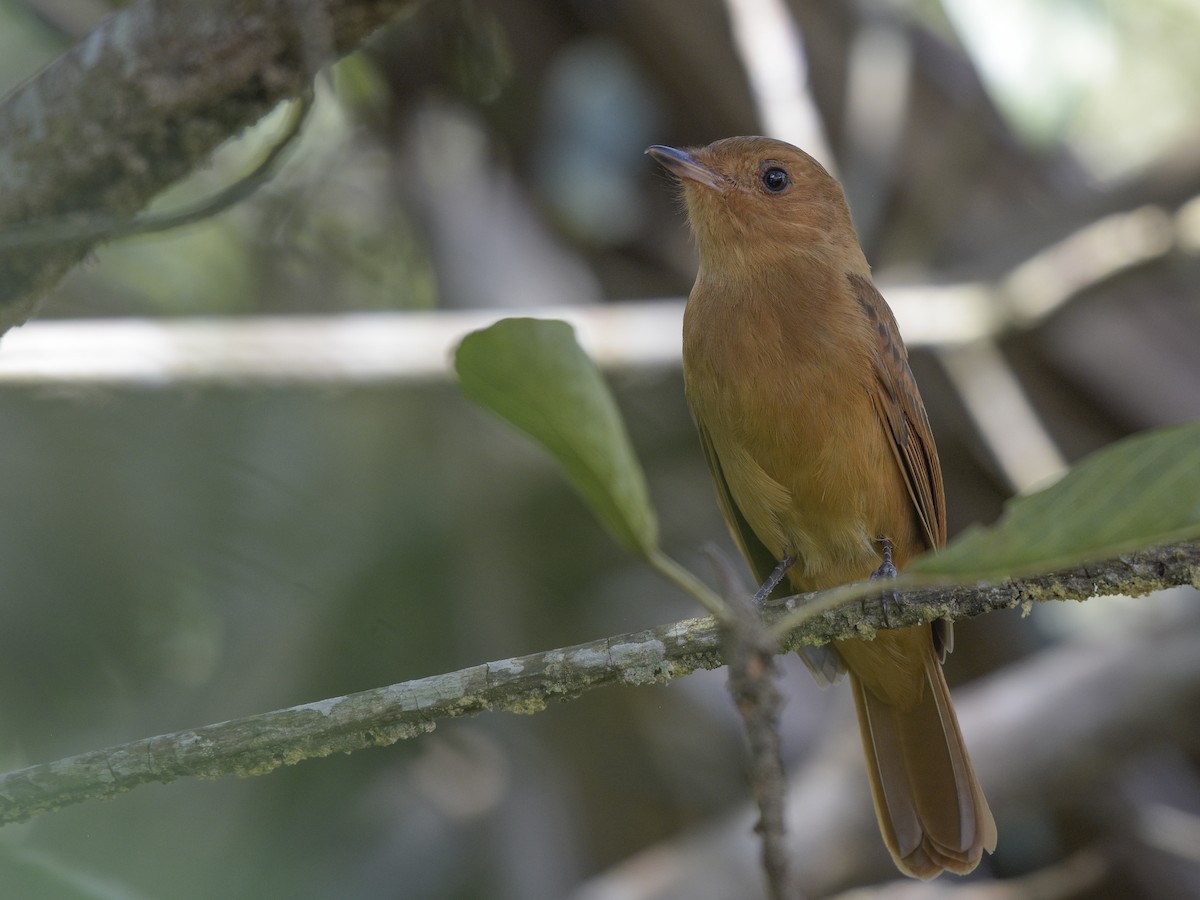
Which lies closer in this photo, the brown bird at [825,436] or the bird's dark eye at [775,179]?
the brown bird at [825,436]

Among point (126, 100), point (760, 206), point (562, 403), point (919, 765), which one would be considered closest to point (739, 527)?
point (919, 765)

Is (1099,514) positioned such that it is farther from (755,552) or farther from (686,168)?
(686,168)

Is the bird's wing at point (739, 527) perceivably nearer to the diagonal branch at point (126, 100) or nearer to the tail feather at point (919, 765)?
the tail feather at point (919, 765)

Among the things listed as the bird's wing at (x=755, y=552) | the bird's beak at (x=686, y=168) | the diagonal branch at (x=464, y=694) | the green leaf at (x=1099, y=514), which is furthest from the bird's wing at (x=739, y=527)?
the green leaf at (x=1099, y=514)

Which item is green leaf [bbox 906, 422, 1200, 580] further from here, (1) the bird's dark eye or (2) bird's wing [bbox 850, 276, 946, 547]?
(1) the bird's dark eye

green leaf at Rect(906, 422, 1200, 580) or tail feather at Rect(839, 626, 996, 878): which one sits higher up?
green leaf at Rect(906, 422, 1200, 580)

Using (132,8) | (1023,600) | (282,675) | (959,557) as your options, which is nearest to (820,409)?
(1023,600)

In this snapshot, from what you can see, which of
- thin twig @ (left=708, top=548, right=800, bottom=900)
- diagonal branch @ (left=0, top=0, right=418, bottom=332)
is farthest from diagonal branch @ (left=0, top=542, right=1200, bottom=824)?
diagonal branch @ (left=0, top=0, right=418, bottom=332)
